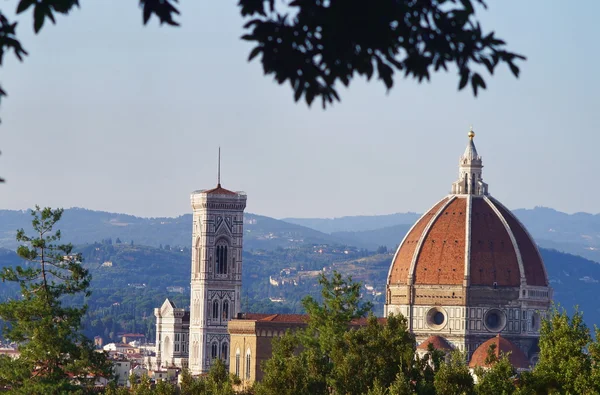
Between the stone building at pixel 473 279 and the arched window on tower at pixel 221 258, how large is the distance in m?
17.7

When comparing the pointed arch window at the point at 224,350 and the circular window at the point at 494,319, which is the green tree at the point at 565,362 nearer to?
the circular window at the point at 494,319

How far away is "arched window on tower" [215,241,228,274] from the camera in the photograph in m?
152

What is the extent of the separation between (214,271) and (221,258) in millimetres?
1439

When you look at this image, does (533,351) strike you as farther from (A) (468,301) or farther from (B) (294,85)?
(B) (294,85)

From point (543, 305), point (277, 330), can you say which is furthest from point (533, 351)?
point (277, 330)

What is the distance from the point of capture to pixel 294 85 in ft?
44.8

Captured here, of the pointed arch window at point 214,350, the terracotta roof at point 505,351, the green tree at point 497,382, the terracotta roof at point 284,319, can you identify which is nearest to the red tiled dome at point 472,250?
the terracotta roof at point 505,351

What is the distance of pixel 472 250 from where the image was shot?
141250 millimetres

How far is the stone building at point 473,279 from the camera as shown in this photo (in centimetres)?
14112

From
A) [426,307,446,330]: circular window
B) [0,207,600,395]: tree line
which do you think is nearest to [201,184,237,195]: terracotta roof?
[426,307,446,330]: circular window

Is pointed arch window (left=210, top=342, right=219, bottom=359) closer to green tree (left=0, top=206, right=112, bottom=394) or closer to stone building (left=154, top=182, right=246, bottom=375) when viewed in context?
stone building (left=154, top=182, right=246, bottom=375)

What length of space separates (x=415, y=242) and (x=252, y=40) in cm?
13001

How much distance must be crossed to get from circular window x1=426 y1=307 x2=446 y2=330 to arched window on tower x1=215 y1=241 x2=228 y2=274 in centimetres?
1951

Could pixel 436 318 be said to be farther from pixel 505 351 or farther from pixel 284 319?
Answer: pixel 284 319
